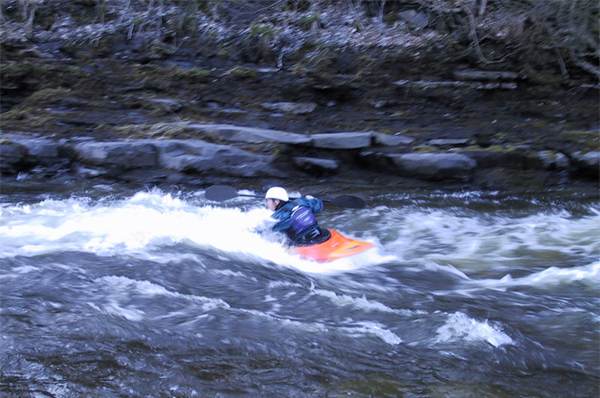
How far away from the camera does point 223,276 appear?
455 cm

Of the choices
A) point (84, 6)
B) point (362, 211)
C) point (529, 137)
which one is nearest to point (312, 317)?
point (362, 211)

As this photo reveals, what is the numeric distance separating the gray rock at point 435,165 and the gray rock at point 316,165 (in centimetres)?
95

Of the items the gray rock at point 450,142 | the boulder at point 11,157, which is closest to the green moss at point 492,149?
the gray rock at point 450,142

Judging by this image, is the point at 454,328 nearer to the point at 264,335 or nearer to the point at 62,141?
the point at 264,335

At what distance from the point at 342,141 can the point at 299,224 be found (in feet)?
10.3

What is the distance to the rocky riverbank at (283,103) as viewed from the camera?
301 inches

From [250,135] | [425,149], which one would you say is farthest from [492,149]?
[250,135]

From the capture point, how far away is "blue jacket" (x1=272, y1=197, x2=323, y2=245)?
5074 mm

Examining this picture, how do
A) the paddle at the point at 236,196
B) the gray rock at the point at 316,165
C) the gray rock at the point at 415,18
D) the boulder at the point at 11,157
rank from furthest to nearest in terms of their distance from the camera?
the gray rock at the point at 415,18
the gray rock at the point at 316,165
the boulder at the point at 11,157
the paddle at the point at 236,196

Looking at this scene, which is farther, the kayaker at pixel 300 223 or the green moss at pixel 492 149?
the green moss at pixel 492 149

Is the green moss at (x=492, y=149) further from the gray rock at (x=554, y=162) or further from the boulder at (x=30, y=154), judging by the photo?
the boulder at (x=30, y=154)

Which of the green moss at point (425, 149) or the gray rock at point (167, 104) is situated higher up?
the gray rock at point (167, 104)

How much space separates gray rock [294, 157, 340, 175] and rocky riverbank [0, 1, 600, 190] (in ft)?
0.08

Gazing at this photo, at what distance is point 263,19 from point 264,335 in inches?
373
